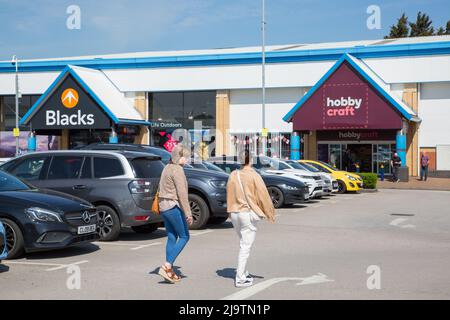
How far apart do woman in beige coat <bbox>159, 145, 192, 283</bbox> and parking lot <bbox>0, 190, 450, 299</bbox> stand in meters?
0.39

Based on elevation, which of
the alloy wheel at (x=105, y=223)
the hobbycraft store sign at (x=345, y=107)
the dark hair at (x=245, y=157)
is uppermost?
the hobbycraft store sign at (x=345, y=107)

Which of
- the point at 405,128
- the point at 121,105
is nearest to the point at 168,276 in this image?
the point at 405,128

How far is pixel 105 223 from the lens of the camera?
39.6 feet

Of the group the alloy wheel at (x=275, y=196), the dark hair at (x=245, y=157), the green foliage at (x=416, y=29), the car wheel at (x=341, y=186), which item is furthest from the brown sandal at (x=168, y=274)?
the green foliage at (x=416, y=29)

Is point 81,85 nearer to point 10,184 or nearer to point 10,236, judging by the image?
point 10,184

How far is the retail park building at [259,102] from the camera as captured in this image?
36188mm

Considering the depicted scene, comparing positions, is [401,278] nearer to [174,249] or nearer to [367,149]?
[174,249]

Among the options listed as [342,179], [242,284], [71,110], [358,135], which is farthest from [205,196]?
[71,110]

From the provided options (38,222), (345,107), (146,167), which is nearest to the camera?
(38,222)

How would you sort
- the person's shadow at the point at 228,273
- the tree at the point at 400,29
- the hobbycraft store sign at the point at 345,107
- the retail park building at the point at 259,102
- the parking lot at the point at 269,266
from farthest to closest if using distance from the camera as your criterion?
the tree at the point at 400,29
the retail park building at the point at 259,102
the hobbycraft store sign at the point at 345,107
the person's shadow at the point at 228,273
the parking lot at the point at 269,266

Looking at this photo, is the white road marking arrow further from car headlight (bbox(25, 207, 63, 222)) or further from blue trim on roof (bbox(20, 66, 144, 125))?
blue trim on roof (bbox(20, 66, 144, 125))

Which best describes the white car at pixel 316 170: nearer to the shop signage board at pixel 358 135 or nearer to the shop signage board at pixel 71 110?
the shop signage board at pixel 358 135

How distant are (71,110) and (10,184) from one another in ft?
94.1
